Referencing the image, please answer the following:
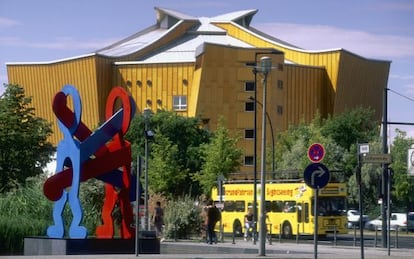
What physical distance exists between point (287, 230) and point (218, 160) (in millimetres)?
27304

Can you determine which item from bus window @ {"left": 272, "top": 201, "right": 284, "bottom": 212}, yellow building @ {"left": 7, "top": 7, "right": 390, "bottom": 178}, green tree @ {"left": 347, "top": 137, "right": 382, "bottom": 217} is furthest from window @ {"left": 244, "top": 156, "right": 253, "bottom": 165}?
bus window @ {"left": 272, "top": 201, "right": 284, "bottom": 212}

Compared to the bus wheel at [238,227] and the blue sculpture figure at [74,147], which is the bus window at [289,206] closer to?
the bus wheel at [238,227]

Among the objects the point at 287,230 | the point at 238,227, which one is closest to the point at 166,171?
the point at 238,227

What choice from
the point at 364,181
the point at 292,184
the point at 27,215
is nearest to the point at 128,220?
the point at 27,215

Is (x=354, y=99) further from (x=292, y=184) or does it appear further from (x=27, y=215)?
(x=27, y=215)

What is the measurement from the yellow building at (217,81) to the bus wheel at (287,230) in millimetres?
52198

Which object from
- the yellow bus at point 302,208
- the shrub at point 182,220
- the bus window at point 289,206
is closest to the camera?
the shrub at point 182,220

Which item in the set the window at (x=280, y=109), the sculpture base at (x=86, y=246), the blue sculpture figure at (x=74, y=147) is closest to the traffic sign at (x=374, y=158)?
the sculpture base at (x=86, y=246)

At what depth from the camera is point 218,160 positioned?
81.3m

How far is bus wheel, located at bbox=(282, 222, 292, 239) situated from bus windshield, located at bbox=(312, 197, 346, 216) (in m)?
1.86

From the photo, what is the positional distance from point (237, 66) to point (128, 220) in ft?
262

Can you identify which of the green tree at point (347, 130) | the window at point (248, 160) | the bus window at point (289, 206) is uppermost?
the green tree at point (347, 130)

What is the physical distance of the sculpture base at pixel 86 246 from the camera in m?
32.2

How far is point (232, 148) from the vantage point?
3273 inches
